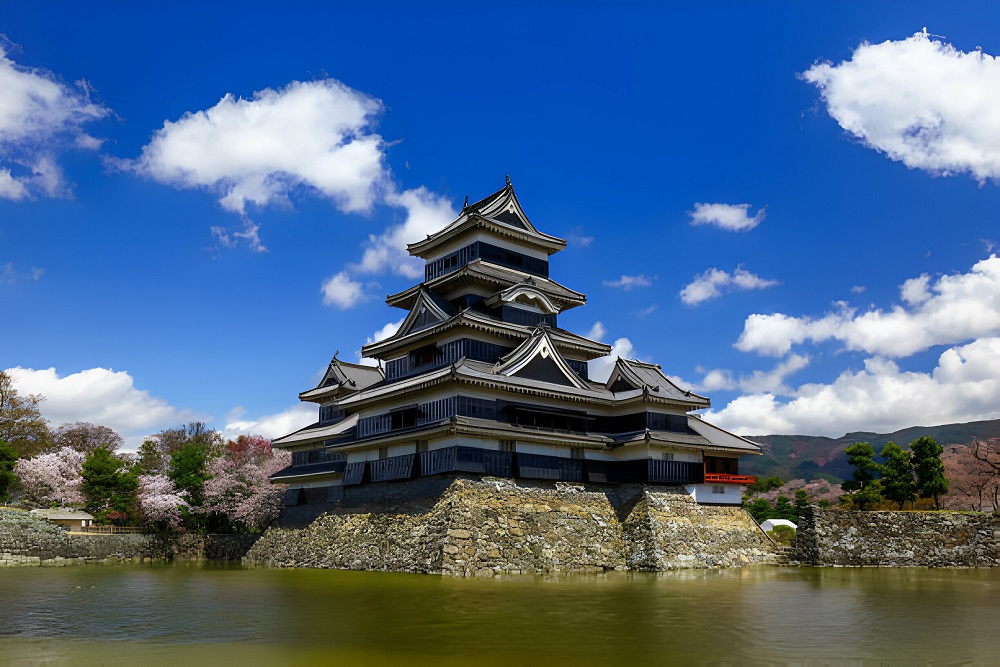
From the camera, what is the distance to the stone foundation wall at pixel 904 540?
36000 mm

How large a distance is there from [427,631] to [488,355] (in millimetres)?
22306

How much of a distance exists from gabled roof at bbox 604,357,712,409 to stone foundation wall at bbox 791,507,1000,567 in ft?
28.7

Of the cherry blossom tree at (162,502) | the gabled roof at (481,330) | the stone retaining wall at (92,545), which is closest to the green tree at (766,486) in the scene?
the gabled roof at (481,330)

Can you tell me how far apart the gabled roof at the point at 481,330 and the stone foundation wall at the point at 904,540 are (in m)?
14.5

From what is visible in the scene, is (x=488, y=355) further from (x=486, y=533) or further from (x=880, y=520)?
(x=880, y=520)

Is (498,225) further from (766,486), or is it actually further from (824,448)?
(824,448)

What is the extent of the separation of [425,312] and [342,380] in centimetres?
1037

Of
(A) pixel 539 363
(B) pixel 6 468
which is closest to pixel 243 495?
(B) pixel 6 468

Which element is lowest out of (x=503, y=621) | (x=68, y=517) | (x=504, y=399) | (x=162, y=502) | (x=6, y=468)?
(x=503, y=621)

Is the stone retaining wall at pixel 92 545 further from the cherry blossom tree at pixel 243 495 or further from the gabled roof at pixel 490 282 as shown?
the gabled roof at pixel 490 282

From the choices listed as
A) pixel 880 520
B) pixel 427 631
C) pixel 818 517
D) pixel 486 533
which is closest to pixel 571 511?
pixel 486 533

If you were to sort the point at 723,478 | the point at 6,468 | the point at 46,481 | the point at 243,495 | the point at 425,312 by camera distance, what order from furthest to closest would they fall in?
the point at 46,481, the point at 243,495, the point at 6,468, the point at 425,312, the point at 723,478

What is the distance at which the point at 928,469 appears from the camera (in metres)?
43.7

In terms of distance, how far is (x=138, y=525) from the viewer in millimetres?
50750
